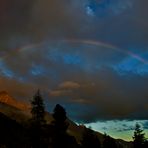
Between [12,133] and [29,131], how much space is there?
107737 mm

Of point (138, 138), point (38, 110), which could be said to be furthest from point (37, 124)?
point (138, 138)

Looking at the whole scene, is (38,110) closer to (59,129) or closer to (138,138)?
(59,129)

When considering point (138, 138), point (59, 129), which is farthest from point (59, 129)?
point (138, 138)

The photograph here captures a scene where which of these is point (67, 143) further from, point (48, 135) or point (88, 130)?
point (88, 130)

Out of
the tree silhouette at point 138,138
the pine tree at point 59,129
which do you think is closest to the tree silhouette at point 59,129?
the pine tree at point 59,129

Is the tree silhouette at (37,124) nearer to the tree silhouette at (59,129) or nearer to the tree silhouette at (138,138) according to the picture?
the tree silhouette at (59,129)

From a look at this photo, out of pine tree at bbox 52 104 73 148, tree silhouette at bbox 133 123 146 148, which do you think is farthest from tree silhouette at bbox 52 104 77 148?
tree silhouette at bbox 133 123 146 148

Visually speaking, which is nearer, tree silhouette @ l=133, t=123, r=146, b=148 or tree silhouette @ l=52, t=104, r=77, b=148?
tree silhouette @ l=52, t=104, r=77, b=148

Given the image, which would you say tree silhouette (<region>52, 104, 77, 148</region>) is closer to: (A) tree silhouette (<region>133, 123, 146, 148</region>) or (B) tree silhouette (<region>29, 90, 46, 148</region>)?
(B) tree silhouette (<region>29, 90, 46, 148</region>)

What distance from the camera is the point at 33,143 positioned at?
75.2 meters

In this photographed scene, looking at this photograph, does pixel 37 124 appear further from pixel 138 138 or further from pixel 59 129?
pixel 138 138

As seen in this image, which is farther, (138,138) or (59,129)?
(138,138)

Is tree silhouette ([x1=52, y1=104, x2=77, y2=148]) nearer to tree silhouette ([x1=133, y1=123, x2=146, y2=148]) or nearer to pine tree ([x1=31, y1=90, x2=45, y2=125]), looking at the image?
pine tree ([x1=31, y1=90, x2=45, y2=125])

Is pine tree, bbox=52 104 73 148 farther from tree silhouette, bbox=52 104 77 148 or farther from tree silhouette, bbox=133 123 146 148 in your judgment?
tree silhouette, bbox=133 123 146 148
